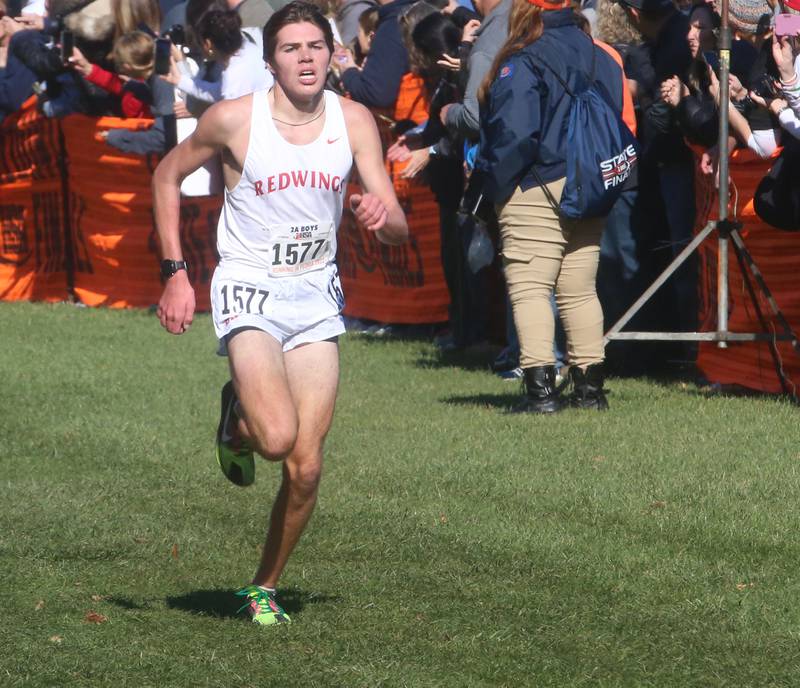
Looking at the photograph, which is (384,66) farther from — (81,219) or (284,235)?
(284,235)

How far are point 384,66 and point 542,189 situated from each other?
3.61m

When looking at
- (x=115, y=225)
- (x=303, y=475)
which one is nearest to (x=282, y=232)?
(x=303, y=475)

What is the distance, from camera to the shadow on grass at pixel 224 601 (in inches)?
243

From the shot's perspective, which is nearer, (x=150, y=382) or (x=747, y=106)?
(x=747, y=106)

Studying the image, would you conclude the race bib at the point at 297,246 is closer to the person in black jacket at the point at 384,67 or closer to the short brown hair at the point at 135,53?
the person in black jacket at the point at 384,67

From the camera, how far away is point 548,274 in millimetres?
9766

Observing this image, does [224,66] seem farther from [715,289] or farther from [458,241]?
[715,289]

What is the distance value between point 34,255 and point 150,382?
21.1ft

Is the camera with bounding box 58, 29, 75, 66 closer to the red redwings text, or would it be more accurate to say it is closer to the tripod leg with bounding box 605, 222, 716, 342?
the tripod leg with bounding box 605, 222, 716, 342

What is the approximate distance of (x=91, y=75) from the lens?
15.8 meters

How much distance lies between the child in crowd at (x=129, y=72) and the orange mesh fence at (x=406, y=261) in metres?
2.49

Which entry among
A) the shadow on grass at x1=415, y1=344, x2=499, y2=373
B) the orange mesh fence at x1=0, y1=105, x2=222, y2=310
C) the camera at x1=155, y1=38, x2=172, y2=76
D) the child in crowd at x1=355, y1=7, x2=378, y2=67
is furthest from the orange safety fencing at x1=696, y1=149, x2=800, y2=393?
the orange mesh fence at x1=0, y1=105, x2=222, y2=310

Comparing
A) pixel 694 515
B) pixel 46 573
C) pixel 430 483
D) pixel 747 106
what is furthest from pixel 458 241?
pixel 46 573

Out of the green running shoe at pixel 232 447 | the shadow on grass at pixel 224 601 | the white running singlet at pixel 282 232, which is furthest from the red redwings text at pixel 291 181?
the shadow on grass at pixel 224 601
